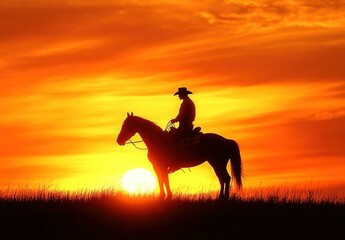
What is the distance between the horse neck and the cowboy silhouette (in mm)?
871

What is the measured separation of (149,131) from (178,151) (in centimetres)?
107

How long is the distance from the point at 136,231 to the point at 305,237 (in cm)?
408

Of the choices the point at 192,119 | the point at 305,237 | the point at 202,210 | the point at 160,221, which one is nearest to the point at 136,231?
the point at 160,221

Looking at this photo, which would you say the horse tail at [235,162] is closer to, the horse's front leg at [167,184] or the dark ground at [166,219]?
the horse's front leg at [167,184]

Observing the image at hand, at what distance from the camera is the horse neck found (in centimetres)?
2769

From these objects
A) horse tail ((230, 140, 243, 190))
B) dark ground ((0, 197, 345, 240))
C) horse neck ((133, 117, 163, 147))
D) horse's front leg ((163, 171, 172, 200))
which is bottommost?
dark ground ((0, 197, 345, 240))

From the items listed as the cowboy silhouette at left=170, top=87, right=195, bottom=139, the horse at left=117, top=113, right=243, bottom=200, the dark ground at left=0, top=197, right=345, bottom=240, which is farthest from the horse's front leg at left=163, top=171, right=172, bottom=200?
the cowboy silhouette at left=170, top=87, right=195, bottom=139

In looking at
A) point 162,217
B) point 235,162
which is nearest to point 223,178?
point 235,162

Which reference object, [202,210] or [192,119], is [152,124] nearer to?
[192,119]

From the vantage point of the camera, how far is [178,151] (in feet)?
91.0

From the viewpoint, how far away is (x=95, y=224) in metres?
21.8

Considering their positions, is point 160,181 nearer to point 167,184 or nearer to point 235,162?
point 167,184

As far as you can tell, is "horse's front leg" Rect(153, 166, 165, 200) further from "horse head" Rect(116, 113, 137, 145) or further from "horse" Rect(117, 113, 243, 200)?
"horse head" Rect(116, 113, 137, 145)

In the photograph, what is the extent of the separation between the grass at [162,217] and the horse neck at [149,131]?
2.78 metres
